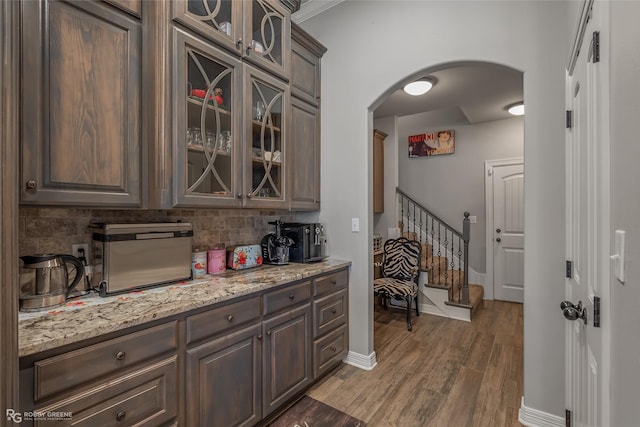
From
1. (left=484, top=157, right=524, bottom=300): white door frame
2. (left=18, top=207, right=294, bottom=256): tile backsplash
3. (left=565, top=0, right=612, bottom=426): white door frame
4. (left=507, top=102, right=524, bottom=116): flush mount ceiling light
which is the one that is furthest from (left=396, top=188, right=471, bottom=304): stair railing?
(left=565, top=0, right=612, bottom=426): white door frame

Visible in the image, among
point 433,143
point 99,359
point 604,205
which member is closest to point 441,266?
point 433,143

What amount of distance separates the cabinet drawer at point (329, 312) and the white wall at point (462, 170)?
3.45m

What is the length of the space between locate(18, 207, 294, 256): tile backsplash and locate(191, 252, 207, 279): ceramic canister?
16cm

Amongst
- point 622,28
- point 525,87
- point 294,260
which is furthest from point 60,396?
point 525,87

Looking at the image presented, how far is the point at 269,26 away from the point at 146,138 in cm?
127

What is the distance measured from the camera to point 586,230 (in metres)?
1.22

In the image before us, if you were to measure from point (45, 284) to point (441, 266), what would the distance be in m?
4.60

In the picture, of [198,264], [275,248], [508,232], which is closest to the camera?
[198,264]

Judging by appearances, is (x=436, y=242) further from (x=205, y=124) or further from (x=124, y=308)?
(x=124, y=308)

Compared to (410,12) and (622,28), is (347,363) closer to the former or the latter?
(622,28)

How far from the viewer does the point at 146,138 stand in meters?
1.52

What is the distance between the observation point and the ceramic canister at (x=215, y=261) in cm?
202

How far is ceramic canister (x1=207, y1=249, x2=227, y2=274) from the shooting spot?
202cm

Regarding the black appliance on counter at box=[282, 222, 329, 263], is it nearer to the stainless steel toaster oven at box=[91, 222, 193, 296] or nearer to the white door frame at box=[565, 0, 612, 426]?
the stainless steel toaster oven at box=[91, 222, 193, 296]
